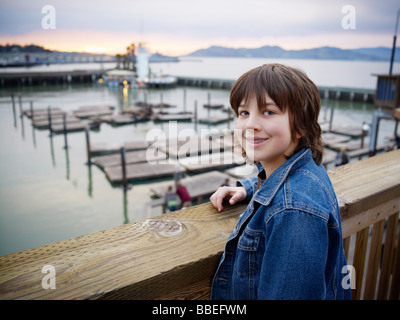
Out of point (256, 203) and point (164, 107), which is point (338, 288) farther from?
point (164, 107)

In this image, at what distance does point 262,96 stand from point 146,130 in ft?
98.8

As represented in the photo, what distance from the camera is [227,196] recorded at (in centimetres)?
152

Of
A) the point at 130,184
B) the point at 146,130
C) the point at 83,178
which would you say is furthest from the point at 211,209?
the point at 146,130

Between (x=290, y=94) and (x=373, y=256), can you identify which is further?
(x=373, y=256)

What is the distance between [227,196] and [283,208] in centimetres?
52

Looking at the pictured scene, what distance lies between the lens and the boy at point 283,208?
1.00 m

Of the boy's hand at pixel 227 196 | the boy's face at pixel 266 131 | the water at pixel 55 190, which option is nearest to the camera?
the boy's face at pixel 266 131

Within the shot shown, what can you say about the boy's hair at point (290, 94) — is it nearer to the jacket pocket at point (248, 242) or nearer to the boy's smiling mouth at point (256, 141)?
the boy's smiling mouth at point (256, 141)

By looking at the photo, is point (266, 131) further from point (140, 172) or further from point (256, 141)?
point (140, 172)

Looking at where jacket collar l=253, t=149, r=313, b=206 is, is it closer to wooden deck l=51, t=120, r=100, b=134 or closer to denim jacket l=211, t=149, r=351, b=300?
denim jacket l=211, t=149, r=351, b=300

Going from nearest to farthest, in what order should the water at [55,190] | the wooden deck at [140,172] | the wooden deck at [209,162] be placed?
the water at [55,190]
the wooden deck at [140,172]
the wooden deck at [209,162]

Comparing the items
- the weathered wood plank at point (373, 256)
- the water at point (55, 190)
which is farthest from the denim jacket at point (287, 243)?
the water at point (55, 190)

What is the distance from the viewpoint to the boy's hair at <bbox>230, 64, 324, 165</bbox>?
119 centimetres

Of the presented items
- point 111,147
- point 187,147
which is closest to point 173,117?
point 111,147
